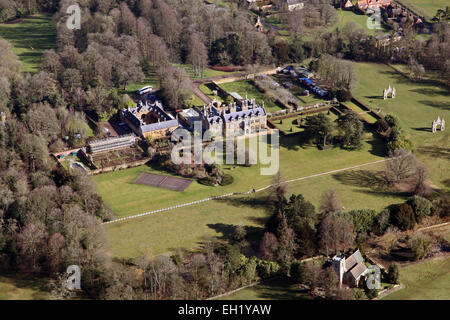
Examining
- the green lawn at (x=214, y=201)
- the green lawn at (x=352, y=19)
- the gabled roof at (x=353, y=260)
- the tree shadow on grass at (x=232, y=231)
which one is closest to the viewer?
the gabled roof at (x=353, y=260)

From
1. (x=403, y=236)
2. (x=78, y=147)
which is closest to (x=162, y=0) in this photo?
(x=78, y=147)

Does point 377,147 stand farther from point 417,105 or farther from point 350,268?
point 350,268

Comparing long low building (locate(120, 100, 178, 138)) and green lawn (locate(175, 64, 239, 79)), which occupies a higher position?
green lawn (locate(175, 64, 239, 79))

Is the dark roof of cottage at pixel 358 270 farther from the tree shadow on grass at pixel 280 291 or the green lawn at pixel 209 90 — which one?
the green lawn at pixel 209 90

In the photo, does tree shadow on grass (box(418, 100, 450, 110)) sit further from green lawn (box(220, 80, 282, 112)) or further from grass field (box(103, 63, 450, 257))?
green lawn (box(220, 80, 282, 112))

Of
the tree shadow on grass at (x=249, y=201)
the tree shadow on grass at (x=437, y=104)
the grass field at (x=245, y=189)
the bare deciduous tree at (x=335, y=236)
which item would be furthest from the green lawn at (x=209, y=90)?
the bare deciduous tree at (x=335, y=236)

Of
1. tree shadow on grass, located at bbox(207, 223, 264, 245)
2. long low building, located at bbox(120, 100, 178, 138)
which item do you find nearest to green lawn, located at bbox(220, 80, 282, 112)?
long low building, located at bbox(120, 100, 178, 138)
